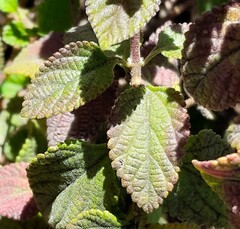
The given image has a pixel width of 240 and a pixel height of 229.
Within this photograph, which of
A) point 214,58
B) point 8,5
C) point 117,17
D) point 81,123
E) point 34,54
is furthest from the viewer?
point 8,5

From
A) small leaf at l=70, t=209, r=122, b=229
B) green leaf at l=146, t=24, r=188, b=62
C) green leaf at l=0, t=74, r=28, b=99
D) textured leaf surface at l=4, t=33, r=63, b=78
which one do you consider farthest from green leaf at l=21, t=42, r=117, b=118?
green leaf at l=0, t=74, r=28, b=99

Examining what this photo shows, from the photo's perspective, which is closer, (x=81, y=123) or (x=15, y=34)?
(x=81, y=123)

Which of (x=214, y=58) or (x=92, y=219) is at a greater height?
(x=214, y=58)

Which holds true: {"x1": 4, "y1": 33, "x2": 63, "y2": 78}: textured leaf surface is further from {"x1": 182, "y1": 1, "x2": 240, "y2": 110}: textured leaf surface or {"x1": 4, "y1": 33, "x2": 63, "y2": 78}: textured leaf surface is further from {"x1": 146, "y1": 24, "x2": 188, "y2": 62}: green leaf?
{"x1": 182, "y1": 1, "x2": 240, "y2": 110}: textured leaf surface

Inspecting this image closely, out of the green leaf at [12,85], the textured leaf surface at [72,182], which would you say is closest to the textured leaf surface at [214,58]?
the textured leaf surface at [72,182]

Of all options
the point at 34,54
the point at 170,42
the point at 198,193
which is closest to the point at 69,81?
the point at 170,42

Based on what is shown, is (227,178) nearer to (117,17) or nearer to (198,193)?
(198,193)

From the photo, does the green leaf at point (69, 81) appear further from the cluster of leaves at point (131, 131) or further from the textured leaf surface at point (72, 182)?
the textured leaf surface at point (72, 182)
